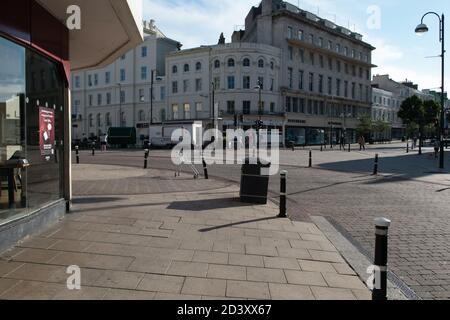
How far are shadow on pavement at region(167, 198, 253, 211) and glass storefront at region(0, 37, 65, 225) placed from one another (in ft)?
8.29

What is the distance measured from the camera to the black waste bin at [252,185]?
9.29 meters

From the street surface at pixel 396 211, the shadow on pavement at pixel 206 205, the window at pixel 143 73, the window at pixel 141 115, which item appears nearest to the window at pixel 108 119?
the window at pixel 141 115

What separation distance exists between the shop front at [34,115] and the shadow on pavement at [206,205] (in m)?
2.35

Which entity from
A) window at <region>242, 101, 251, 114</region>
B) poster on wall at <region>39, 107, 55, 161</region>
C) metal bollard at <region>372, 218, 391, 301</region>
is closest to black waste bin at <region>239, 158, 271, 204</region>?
poster on wall at <region>39, 107, 55, 161</region>

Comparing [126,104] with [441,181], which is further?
[126,104]

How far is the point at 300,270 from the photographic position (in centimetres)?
479

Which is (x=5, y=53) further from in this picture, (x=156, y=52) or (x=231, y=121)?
(x=156, y=52)

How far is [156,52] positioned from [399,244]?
2331 inches

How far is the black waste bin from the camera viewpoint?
929 cm

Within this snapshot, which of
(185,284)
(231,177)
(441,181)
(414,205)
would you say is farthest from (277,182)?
(185,284)

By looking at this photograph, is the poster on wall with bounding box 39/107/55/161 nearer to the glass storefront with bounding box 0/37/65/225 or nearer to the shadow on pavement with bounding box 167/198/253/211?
the glass storefront with bounding box 0/37/65/225

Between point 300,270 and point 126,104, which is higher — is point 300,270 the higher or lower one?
the lower one

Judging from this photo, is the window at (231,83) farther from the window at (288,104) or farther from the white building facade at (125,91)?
the white building facade at (125,91)

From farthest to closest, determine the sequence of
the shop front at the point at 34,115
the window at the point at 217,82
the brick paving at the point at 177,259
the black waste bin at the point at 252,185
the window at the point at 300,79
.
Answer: the window at the point at 300,79, the window at the point at 217,82, the black waste bin at the point at 252,185, the shop front at the point at 34,115, the brick paving at the point at 177,259
